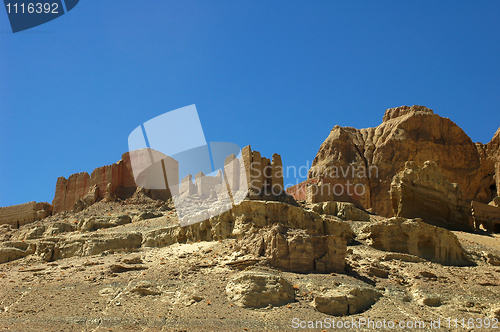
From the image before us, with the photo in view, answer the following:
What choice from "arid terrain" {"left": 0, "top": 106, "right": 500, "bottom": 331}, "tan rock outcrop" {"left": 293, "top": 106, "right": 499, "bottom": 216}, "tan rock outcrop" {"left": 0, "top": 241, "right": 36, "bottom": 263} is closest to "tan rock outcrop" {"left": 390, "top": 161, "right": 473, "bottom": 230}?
"arid terrain" {"left": 0, "top": 106, "right": 500, "bottom": 331}

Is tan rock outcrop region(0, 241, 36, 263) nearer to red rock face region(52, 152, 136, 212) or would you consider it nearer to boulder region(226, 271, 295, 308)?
red rock face region(52, 152, 136, 212)

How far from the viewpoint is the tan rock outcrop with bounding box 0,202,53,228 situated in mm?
42562

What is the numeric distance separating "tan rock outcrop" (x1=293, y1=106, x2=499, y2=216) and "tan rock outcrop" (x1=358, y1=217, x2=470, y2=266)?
18006 millimetres

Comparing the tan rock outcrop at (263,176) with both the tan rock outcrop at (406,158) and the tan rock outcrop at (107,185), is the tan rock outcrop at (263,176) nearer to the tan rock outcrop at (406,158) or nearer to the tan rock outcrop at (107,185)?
the tan rock outcrop at (406,158)

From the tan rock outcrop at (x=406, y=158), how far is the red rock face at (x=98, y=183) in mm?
17301

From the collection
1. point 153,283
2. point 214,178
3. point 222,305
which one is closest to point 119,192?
point 214,178

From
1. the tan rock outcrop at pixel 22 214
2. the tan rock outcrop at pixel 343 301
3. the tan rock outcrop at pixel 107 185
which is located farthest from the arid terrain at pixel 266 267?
the tan rock outcrop at pixel 22 214

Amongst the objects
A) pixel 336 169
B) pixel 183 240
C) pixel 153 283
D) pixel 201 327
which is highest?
pixel 336 169

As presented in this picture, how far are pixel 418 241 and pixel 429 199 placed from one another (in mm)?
9202

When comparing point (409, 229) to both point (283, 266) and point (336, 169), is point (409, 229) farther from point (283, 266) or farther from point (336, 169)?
point (336, 169)

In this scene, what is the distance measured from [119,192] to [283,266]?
27.9 m

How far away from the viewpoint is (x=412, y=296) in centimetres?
1748

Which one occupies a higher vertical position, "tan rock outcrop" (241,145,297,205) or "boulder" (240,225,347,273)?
"tan rock outcrop" (241,145,297,205)

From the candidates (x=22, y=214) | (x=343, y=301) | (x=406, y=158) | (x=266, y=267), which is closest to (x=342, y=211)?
(x=266, y=267)
